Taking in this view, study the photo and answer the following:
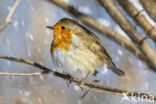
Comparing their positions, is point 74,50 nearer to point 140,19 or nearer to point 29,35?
point 140,19

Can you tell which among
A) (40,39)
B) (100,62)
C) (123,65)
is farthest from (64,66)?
(40,39)

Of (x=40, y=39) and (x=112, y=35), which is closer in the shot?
(x=112, y=35)

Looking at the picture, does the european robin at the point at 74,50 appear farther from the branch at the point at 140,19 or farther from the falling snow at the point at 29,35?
the falling snow at the point at 29,35

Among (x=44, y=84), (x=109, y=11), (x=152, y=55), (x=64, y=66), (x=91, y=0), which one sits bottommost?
(x=44, y=84)

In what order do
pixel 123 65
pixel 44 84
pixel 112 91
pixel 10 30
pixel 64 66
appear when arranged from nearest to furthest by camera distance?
pixel 112 91, pixel 64 66, pixel 123 65, pixel 44 84, pixel 10 30

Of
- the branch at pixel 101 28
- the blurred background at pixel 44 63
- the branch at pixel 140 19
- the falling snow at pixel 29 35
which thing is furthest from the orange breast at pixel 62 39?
the falling snow at pixel 29 35

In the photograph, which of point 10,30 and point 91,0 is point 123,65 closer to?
point 91,0

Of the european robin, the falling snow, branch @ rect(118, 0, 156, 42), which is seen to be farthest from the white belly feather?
the falling snow
